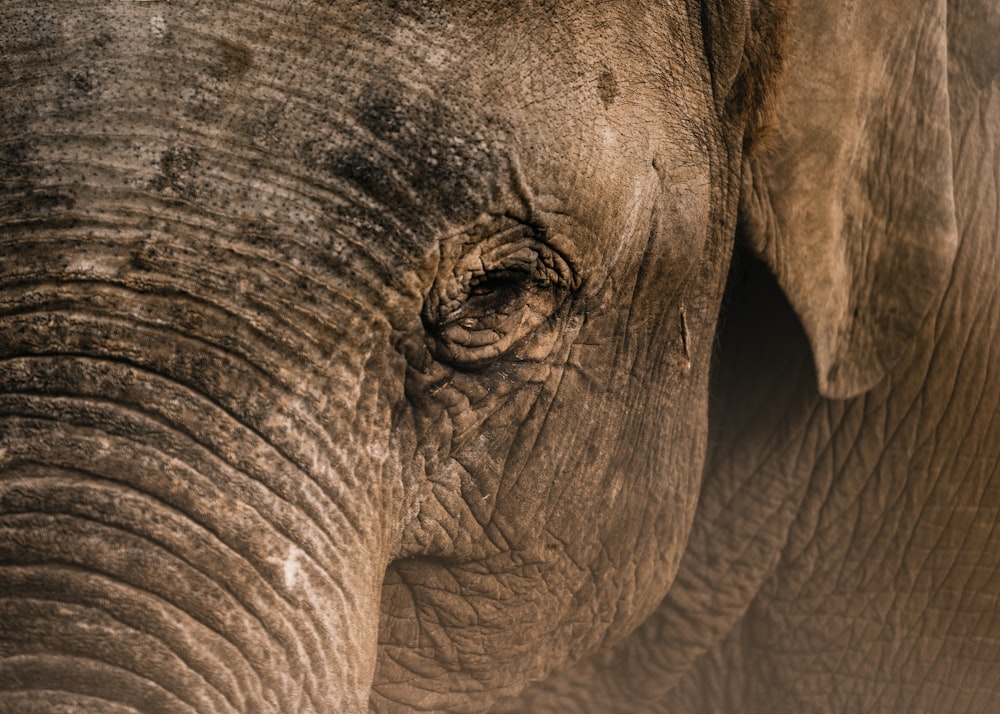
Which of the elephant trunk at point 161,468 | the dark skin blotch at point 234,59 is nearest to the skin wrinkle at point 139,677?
the elephant trunk at point 161,468

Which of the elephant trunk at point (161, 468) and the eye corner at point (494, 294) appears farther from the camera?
the eye corner at point (494, 294)

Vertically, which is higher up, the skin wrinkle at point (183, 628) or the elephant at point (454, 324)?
the elephant at point (454, 324)

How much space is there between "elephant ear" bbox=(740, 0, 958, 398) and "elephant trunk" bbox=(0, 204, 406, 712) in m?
0.75

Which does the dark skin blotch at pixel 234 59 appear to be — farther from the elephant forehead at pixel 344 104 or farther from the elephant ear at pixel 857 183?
the elephant ear at pixel 857 183

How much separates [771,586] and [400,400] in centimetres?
124

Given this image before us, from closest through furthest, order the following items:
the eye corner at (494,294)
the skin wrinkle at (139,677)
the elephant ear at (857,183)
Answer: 1. the skin wrinkle at (139,677)
2. the eye corner at (494,294)
3. the elephant ear at (857,183)

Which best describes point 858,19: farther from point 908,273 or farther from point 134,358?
point 134,358

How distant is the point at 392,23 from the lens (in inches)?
56.3

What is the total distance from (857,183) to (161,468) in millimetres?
1191

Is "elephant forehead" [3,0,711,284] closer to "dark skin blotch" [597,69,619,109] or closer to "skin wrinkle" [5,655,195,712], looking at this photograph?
"dark skin blotch" [597,69,619,109]

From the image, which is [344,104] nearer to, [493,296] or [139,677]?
[493,296]

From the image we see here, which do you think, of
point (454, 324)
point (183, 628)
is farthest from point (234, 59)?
point (183, 628)

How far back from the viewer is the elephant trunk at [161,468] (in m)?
1.27

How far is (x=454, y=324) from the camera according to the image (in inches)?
61.4
